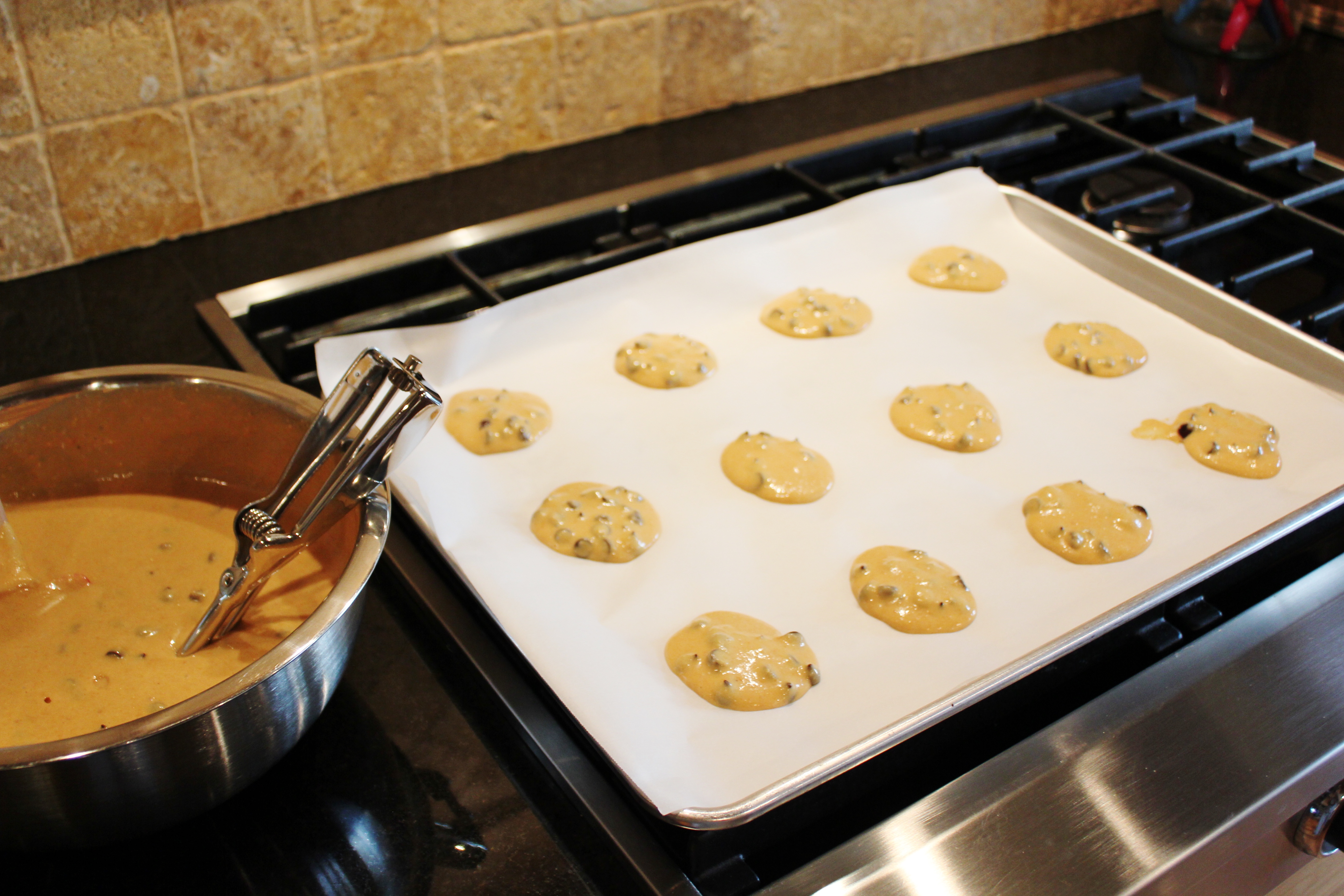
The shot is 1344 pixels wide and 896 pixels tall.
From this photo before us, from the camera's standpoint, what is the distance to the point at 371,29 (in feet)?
3.56

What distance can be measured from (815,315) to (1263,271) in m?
0.44

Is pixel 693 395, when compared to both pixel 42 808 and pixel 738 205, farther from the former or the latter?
pixel 42 808

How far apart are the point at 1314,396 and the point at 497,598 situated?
720 mm

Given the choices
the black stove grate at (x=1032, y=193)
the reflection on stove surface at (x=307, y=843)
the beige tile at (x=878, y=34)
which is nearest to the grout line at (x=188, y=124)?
the black stove grate at (x=1032, y=193)

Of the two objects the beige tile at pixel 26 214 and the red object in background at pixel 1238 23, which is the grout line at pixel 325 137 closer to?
the beige tile at pixel 26 214

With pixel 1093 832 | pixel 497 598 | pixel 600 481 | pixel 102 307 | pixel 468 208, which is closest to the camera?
pixel 1093 832

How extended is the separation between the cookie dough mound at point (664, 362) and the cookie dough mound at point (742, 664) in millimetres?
286

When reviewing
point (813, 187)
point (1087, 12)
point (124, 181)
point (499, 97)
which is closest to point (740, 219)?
point (813, 187)

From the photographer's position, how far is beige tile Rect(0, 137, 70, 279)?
0.97 metres

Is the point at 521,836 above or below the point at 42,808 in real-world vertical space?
below

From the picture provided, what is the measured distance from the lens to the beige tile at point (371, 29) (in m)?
1.06

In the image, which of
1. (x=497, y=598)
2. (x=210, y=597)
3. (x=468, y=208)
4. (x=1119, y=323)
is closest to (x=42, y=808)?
(x=210, y=597)

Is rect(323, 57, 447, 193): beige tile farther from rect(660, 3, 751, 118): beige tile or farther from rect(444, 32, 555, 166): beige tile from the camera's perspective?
rect(660, 3, 751, 118): beige tile

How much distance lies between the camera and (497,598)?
71cm
